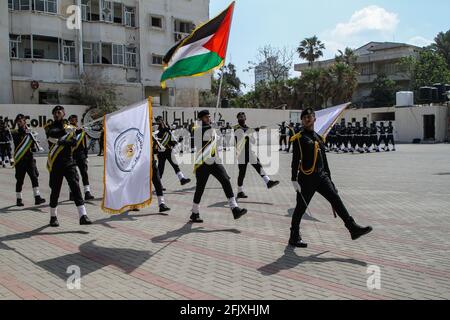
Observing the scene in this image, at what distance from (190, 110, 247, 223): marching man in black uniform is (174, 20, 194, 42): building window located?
33015 mm

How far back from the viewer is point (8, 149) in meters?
22.1

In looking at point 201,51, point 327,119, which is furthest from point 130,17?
point 327,119

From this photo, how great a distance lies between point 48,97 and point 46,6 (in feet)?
19.5

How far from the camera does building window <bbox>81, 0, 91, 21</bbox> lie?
114 ft

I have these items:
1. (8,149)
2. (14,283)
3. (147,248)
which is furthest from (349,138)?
(14,283)

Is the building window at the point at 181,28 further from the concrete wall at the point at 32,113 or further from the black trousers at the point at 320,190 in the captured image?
the black trousers at the point at 320,190

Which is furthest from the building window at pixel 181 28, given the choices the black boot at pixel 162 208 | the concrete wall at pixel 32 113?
the black boot at pixel 162 208

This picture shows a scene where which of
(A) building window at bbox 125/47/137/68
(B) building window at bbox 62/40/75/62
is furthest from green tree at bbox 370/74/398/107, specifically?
(B) building window at bbox 62/40/75/62

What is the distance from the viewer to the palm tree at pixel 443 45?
65.2 meters

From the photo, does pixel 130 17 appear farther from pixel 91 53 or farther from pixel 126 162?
pixel 126 162

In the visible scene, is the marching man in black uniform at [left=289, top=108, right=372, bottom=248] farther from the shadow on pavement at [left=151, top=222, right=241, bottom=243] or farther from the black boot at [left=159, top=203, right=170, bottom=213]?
the black boot at [left=159, top=203, right=170, bottom=213]

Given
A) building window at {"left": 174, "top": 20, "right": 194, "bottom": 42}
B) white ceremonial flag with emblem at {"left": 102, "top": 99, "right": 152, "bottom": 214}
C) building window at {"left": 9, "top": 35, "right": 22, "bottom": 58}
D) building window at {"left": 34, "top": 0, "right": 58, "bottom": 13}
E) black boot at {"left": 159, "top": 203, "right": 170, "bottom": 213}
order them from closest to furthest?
white ceremonial flag with emblem at {"left": 102, "top": 99, "right": 152, "bottom": 214}
black boot at {"left": 159, "top": 203, "right": 170, "bottom": 213}
building window at {"left": 9, "top": 35, "right": 22, "bottom": 58}
building window at {"left": 34, "top": 0, "right": 58, "bottom": 13}
building window at {"left": 174, "top": 20, "right": 194, "bottom": 42}

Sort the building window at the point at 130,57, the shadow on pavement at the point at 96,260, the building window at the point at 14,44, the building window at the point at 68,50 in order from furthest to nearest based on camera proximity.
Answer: the building window at the point at 130,57, the building window at the point at 68,50, the building window at the point at 14,44, the shadow on pavement at the point at 96,260
